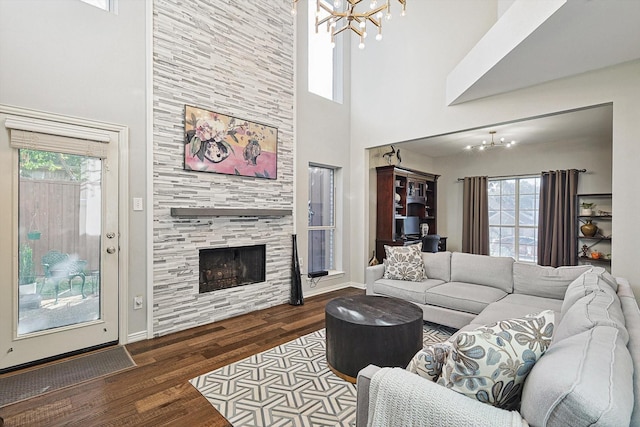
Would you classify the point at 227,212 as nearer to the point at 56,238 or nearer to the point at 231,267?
the point at 231,267

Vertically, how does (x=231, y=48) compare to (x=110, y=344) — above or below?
above

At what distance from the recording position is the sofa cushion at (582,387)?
2.57ft

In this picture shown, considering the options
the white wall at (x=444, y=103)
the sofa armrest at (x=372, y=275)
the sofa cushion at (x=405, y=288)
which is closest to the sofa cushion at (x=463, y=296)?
the sofa cushion at (x=405, y=288)

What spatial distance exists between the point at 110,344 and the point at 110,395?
3.19ft

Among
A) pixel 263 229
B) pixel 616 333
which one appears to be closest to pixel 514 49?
pixel 616 333

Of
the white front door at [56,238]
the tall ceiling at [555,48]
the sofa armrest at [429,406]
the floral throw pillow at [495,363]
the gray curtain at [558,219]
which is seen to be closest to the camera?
the sofa armrest at [429,406]

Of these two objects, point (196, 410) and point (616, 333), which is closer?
point (616, 333)

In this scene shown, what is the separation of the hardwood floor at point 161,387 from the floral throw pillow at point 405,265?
112cm

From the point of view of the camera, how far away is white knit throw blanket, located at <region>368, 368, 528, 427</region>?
0.95m

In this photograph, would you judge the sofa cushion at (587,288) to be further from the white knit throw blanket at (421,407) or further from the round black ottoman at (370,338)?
the white knit throw blanket at (421,407)

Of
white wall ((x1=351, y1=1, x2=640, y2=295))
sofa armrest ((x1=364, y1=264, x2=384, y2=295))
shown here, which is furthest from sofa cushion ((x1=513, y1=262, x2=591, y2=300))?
sofa armrest ((x1=364, y1=264, x2=384, y2=295))

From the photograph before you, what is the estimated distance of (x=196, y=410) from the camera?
2014mm

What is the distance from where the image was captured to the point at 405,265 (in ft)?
12.6

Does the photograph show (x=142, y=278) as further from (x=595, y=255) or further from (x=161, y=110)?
(x=595, y=255)
